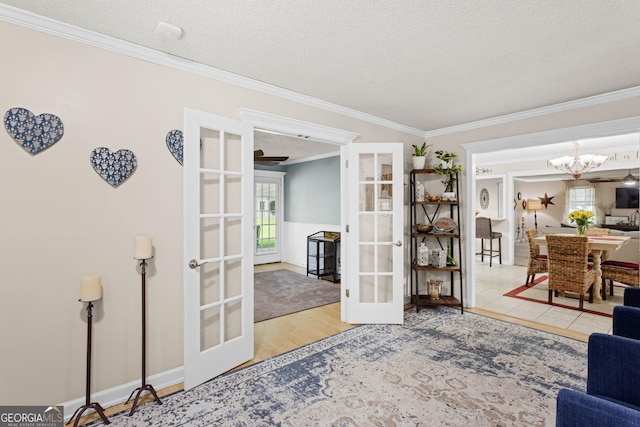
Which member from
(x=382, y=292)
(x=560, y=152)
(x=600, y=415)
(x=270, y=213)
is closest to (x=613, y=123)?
(x=382, y=292)

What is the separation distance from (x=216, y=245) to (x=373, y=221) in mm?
1934

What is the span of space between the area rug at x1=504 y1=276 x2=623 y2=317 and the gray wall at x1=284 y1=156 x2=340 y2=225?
11.0 feet

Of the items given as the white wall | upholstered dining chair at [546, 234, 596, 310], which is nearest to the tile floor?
upholstered dining chair at [546, 234, 596, 310]

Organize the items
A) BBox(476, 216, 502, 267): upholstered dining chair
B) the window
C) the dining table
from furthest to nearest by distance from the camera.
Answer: the window → BBox(476, 216, 502, 267): upholstered dining chair → the dining table

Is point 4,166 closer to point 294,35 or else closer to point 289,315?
point 294,35

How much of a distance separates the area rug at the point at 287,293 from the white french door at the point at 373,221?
89 centimetres

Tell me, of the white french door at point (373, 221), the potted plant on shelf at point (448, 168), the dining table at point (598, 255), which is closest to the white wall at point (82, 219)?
the white french door at point (373, 221)

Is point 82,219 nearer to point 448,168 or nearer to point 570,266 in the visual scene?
point 448,168

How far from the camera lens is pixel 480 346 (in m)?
3.02

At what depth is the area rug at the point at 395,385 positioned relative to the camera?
2.00m

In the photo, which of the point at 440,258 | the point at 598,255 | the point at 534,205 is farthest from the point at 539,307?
the point at 534,205

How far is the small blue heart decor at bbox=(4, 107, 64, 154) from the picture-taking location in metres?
1.81

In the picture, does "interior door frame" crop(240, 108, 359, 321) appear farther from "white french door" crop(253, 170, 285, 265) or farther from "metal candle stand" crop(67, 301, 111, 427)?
"white french door" crop(253, 170, 285, 265)

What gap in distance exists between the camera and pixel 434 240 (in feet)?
14.7
